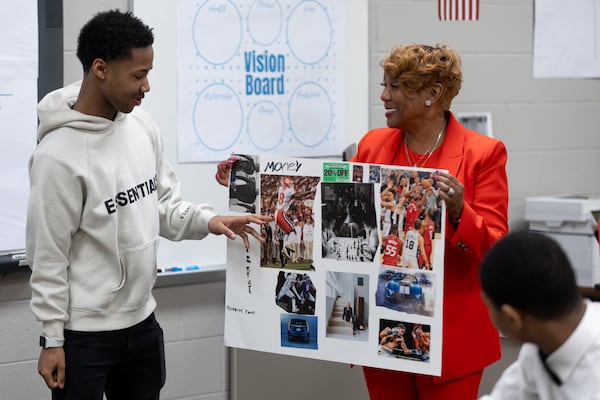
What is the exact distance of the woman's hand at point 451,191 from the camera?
1.90 meters

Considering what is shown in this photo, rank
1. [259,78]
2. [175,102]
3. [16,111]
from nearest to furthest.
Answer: [16,111] → [175,102] → [259,78]

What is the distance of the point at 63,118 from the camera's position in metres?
1.82

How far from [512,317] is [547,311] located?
55mm

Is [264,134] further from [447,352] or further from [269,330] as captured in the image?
[447,352]

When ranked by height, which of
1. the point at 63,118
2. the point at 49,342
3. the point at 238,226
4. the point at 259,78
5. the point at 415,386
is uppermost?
the point at 259,78

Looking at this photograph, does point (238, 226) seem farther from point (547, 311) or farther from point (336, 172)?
point (547, 311)

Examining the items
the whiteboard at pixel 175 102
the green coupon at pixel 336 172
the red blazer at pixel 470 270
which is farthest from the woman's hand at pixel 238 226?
the whiteboard at pixel 175 102

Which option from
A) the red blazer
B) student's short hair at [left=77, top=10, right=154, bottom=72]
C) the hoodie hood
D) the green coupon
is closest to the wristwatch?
the hoodie hood

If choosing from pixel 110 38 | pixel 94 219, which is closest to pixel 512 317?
pixel 94 219

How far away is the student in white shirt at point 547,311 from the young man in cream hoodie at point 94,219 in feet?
2.88

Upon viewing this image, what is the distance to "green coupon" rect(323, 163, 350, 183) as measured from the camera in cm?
204

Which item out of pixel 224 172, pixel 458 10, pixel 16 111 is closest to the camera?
pixel 224 172

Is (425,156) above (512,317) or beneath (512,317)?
above

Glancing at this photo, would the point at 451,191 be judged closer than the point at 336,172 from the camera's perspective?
Yes
